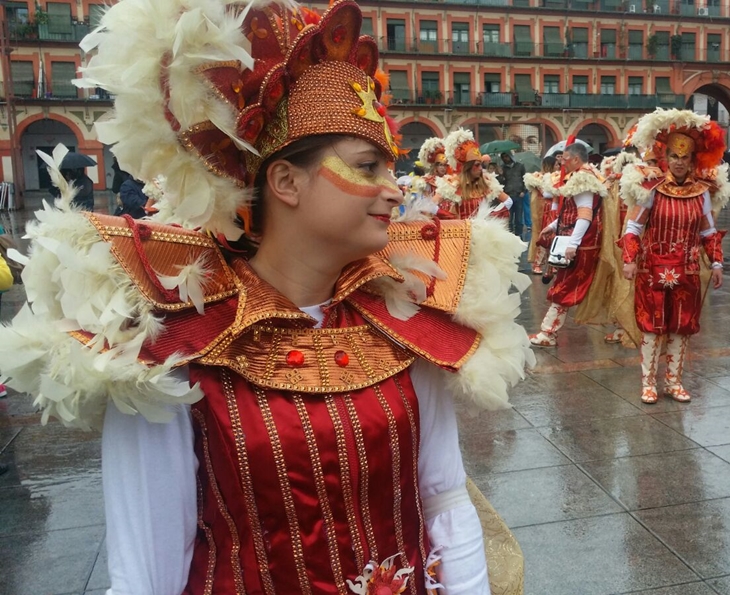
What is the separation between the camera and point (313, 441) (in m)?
1.36

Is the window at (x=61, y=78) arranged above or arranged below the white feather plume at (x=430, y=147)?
above

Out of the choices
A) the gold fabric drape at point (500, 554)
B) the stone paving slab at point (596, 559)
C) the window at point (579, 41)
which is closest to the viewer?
the gold fabric drape at point (500, 554)

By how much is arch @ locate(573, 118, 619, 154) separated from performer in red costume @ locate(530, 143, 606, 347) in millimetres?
39090

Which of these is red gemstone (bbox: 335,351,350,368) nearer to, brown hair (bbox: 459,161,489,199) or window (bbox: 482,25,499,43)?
brown hair (bbox: 459,161,489,199)

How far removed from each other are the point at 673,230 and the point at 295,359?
4493 mm

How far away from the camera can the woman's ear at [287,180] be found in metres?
1.45

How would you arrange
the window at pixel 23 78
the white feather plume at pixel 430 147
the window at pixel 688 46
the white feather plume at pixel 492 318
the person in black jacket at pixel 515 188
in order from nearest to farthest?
the white feather plume at pixel 492 318, the white feather plume at pixel 430 147, the person in black jacket at pixel 515 188, the window at pixel 23 78, the window at pixel 688 46

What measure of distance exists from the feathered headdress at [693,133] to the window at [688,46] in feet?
156

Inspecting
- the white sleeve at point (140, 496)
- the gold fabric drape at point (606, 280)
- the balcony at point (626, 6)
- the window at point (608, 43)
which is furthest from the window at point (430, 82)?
the white sleeve at point (140, 496)

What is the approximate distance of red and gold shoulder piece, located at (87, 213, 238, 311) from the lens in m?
1.38

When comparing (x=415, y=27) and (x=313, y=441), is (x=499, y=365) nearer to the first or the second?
(x=313, y=441)

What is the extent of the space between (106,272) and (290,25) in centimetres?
64

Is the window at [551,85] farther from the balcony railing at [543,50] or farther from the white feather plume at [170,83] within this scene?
the white feather plume at [170,83]

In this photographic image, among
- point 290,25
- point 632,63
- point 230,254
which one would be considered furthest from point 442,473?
point 632,63
